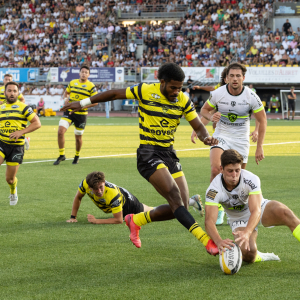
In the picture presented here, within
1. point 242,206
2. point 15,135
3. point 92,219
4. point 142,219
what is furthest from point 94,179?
point 242,206

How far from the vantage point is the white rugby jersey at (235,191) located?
15.4 ft

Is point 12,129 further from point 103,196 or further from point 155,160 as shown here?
point 155,160

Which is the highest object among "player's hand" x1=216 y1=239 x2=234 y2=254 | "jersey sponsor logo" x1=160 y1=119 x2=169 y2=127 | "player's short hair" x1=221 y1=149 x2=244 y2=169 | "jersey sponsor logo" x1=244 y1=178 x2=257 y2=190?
"jersey sponsor logo" x1=160 y1=119 x2=169 y2=127

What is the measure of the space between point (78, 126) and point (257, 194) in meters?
8.95

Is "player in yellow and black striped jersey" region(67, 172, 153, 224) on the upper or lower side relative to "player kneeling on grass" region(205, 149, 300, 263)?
lower

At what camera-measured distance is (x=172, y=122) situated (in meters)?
5.36

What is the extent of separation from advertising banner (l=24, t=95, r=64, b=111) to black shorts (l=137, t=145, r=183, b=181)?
34809mm

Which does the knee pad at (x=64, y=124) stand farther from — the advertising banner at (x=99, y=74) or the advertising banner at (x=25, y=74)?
the advertising banner at (x=25, y=74)

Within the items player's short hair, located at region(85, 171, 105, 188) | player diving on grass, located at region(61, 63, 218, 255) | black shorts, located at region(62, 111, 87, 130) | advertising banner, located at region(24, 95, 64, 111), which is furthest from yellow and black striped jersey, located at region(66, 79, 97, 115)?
advertising banner, located at region(24, 95, 64, 111)

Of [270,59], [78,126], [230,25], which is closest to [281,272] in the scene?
[78,126]

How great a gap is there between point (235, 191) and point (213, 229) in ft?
1.52

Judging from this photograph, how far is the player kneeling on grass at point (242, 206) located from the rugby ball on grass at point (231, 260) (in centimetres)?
7

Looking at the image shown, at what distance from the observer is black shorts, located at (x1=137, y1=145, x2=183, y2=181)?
5227mm

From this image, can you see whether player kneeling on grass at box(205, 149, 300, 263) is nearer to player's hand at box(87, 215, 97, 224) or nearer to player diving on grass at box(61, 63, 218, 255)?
player diving on grass at box(61, 63, 218, 255)
